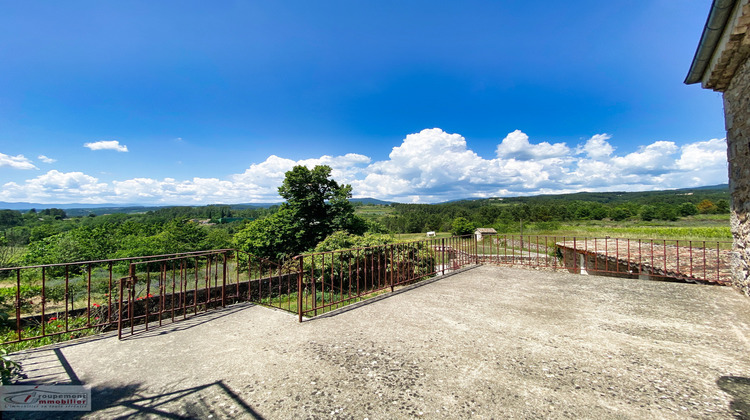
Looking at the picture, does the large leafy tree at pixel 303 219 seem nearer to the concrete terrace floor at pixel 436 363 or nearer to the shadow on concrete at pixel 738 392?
the concrete terrace floor at pixel 436 363

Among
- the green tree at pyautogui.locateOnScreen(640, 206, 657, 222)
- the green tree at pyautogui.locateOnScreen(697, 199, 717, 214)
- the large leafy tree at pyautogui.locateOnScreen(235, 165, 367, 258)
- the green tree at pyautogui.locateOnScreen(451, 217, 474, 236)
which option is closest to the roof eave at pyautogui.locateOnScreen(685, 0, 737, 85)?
the large leafy tree at pyautogui.locateOnScreen(235, 165, 367, 258)

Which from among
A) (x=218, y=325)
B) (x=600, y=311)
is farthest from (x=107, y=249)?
(x=600, y=311)

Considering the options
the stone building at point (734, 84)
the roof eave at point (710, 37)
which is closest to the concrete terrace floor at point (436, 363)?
the stone building at point (734, 84)

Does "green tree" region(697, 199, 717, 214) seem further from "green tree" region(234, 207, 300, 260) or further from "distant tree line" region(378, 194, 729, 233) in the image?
"green tree" region(234, 207, 300, 260)

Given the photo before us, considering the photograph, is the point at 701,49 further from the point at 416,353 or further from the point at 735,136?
the point at 416,353

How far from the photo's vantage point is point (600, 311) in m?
3.72

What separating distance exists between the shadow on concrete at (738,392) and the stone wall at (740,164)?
300cm

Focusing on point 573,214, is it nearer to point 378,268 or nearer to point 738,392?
point 378,268

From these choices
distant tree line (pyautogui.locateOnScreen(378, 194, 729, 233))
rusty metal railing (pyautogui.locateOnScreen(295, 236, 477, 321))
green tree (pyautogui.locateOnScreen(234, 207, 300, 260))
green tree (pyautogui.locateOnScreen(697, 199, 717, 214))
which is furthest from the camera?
distant tree line (pyautogui.locateOnScreen(378, 194, 729, 233))

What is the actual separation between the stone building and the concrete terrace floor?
86 centimetres

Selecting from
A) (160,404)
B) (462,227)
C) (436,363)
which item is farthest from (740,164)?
(462,227)

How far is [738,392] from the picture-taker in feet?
6.58

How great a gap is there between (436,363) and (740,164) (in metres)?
5.10

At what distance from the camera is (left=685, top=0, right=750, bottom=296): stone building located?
135 inches
